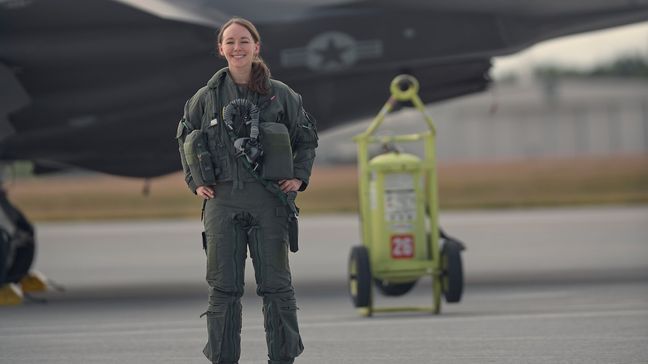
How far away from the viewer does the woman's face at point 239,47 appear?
6.57 metres

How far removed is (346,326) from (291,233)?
2.93 meters

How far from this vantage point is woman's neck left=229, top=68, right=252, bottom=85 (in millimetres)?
6629

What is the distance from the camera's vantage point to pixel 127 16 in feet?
38.2

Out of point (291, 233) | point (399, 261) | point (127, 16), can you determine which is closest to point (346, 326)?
point (399, 261)

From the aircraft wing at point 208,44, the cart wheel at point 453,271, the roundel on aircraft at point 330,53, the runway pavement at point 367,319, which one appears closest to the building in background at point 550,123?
the runway pavement at point 367,319

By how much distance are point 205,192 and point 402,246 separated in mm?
3943

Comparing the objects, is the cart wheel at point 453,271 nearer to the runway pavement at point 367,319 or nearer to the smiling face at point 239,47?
the runway pavement at point 367,319

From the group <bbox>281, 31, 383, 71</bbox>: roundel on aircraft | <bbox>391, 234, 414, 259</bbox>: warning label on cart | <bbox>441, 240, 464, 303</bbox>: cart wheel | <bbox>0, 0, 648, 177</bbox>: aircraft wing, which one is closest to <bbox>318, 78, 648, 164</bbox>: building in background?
<bbox>0, 0, 648, 177</bbox>: aircraft wing

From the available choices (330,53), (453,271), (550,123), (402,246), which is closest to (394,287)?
(402,246)

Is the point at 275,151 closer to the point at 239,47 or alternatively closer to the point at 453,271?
the point at 239,47

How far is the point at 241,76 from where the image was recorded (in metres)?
6.64

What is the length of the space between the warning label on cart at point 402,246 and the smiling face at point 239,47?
392cm

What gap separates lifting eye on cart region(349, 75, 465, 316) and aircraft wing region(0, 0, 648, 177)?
133cm

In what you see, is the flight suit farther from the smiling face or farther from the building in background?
the building in background
